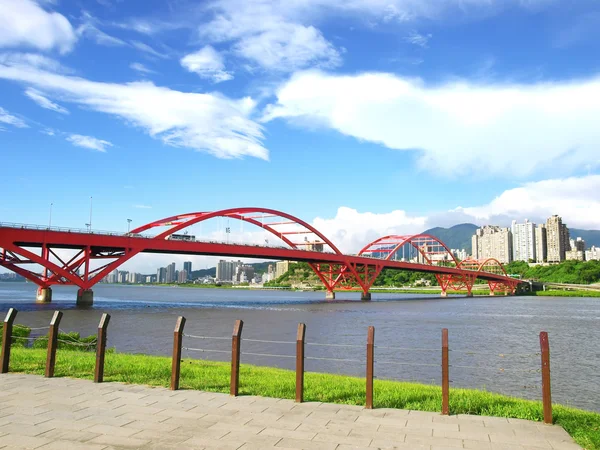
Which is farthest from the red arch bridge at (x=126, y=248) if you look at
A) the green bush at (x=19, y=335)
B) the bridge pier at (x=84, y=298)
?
the green bush at (x=19, y=335)

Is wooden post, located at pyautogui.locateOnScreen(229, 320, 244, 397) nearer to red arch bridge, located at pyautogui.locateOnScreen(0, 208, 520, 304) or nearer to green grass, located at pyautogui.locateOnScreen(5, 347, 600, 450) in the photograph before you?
green grass, located at pyautogui.locateOnScreen(5, 347, 600, 450)

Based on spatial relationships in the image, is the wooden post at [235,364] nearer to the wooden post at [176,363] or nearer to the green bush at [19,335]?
the wooden post at [176,363]

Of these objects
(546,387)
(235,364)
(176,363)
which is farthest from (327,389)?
(546,387)

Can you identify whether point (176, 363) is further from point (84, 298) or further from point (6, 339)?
point (84, 298)

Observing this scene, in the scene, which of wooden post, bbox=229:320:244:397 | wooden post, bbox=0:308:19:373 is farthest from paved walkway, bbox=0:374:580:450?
wooden post, bbox=0:308:19:373

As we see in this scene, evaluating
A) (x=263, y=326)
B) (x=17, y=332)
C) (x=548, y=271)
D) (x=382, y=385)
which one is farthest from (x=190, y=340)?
(x=548, y=271)

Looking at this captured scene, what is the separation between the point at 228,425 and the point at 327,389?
349 centimetres

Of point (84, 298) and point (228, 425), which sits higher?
point (228, 425)

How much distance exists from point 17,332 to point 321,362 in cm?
1200

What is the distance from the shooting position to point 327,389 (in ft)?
32.4

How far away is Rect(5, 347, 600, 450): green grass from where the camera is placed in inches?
308

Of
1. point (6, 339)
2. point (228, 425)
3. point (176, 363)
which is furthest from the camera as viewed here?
point (6, 339)

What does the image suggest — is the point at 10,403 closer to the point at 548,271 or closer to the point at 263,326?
the point at 263,326

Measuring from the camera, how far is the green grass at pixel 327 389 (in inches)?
308
